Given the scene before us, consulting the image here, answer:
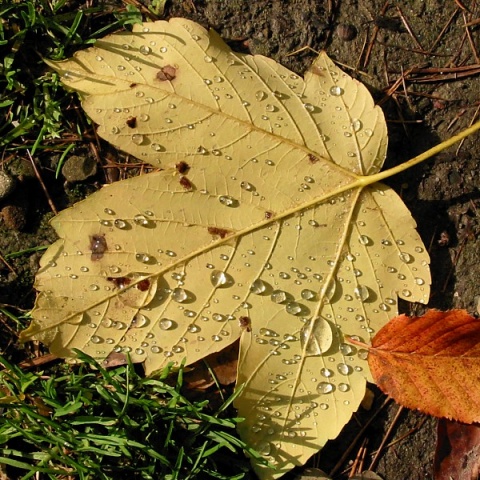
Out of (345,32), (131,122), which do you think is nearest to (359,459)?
(131,122)

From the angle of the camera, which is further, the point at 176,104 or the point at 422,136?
the point at 422,136

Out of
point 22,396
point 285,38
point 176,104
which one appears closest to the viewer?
point 176,104

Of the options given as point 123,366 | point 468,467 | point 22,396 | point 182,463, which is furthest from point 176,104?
point 468,467

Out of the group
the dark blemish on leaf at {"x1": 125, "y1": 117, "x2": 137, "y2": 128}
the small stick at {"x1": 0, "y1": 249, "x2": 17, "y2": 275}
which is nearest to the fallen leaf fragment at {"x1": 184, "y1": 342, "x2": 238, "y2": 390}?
the small stick at {"x1": 0, "y1": 249, "x2": 17, "y2": 275}

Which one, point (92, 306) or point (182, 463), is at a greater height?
point (92, 306)

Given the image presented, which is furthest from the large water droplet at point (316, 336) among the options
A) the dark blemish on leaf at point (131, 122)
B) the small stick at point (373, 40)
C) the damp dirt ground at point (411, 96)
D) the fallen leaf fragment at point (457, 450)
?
the small stick at point (373, 40)

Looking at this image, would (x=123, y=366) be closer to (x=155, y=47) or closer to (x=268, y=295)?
(x=268, y=295)

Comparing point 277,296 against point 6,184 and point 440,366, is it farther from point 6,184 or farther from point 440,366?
point 6,184

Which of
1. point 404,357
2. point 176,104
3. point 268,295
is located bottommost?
point 404,357
